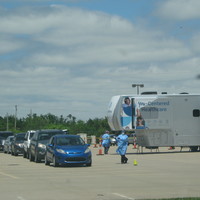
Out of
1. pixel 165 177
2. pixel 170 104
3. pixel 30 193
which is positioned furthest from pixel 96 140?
pixel 30 193

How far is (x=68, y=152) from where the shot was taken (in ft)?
88.2

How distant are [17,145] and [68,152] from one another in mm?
16611

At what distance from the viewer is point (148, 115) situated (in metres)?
40.3

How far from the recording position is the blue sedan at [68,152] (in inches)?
1053

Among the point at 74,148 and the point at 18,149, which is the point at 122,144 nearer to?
the point at 74,148

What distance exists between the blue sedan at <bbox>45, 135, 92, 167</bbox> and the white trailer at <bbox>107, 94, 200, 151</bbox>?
1203cm

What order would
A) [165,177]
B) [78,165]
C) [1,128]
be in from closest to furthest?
[165,177] → [78,165] → [1,128]

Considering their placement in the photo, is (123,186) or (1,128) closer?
(123,186)

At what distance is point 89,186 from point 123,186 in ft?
3.13

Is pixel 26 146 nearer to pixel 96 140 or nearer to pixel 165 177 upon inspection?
pixel 165 177

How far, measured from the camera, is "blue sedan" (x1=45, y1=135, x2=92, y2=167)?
87.8 feet

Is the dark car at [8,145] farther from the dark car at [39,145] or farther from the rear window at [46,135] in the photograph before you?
the rear window at [46,135]

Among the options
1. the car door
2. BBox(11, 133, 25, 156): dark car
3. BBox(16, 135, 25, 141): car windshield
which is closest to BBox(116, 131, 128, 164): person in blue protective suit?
the car door

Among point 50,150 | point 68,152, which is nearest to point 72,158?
point 68,152
